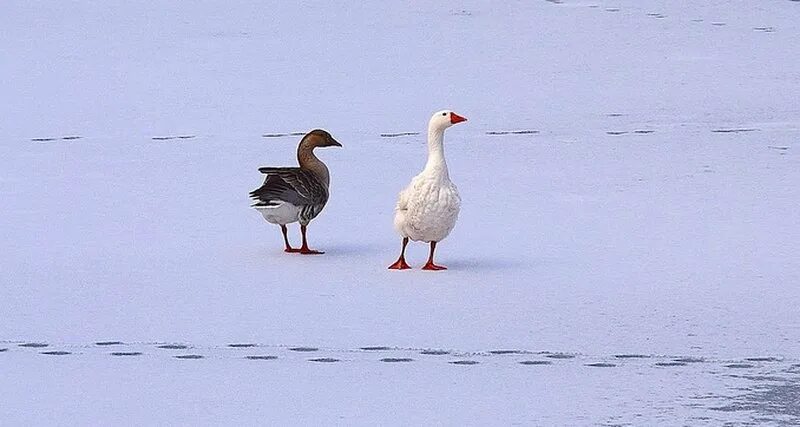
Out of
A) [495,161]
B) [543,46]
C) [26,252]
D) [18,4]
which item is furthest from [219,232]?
[18,4]

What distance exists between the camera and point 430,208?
8.32m

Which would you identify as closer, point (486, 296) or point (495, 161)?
point (486, 296)

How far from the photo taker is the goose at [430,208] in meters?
8.34

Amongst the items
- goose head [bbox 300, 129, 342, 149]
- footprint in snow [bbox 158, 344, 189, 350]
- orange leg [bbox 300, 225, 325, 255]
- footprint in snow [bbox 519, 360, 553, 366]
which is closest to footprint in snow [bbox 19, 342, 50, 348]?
footprint in snow [bbox 158, 344, 189, 350]

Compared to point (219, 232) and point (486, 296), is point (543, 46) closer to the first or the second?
point (219, 232)

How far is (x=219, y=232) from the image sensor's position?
9.49 meters

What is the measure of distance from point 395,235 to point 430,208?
3.86ft

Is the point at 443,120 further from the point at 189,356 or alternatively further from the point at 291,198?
the point at 189,356

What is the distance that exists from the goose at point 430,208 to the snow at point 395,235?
21 centimetres

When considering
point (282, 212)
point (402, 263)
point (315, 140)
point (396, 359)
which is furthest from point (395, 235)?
point (396, 359)

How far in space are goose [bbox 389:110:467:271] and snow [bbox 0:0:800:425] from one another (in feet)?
0.71

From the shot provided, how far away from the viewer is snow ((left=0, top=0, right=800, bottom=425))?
245 inches

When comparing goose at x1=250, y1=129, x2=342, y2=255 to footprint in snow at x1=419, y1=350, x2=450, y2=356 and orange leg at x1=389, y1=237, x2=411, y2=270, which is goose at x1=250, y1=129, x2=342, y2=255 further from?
footprint in snow at x1=419, y1=350, x2=450, y2=356

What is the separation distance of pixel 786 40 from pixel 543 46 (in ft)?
8.22
